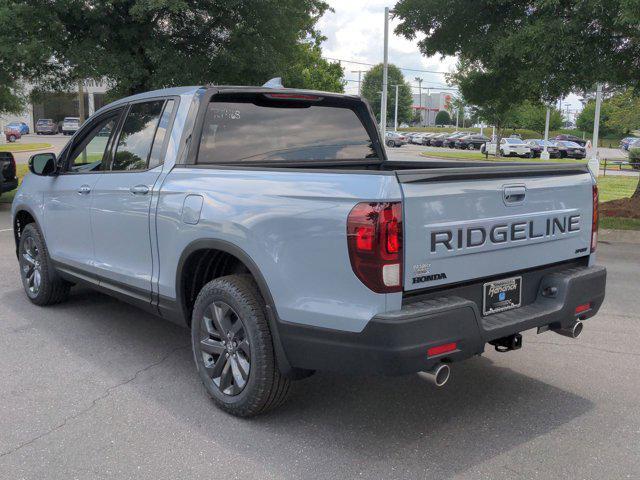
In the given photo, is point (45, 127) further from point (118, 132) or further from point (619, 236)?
point (118, 132)

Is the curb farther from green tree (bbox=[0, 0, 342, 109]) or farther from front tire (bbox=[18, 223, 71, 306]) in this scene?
front tire (bbox=[18, 223, 71, 306])

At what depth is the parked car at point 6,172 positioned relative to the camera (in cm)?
1290

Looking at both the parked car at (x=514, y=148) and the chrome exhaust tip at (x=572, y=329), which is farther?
the parked car at (x=514, y=148)

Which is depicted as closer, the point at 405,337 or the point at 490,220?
the point at 405,337

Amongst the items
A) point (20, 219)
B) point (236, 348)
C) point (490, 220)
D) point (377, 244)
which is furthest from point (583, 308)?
point (20, 219)

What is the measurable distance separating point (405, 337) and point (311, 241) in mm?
645

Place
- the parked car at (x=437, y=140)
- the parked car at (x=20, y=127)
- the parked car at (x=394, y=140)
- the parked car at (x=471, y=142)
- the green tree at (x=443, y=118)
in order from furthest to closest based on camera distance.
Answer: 1. the green tree at (x=443, y=118)
2. the parked car at (x=437, y=140)
3. the parked car at (x=394, y=140)
4. the parked car at (x=471, y=142)
5. the parked car at (x=20, y=127)

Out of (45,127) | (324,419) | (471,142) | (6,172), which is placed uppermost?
(45,127)

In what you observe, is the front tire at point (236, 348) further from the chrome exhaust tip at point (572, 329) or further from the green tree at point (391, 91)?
the green tree at point (391, 91)

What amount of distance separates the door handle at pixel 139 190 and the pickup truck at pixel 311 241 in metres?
0.02

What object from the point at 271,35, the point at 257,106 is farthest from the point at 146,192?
the point at 271,35

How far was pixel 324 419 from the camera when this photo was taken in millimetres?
3670

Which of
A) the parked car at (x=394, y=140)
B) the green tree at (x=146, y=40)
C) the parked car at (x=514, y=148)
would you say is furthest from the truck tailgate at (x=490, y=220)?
the parked car at (x=394, y=140)

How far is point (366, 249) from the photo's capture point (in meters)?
2.93
